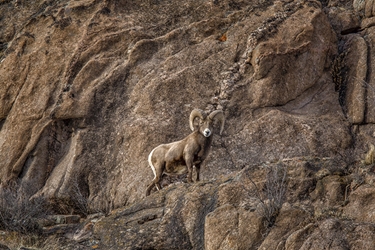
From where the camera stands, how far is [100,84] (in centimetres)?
1656

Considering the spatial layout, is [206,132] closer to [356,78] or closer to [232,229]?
[232,229]

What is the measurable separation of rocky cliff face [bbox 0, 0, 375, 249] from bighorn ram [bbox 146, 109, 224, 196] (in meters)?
1.29

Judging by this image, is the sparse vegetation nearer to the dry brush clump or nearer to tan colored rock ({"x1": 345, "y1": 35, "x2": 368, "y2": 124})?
the dry brush clump

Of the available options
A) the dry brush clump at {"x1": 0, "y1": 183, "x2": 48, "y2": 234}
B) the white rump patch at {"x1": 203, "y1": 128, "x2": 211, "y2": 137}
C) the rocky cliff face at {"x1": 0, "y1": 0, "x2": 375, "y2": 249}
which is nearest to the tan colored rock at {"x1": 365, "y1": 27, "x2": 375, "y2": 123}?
the rocky cliff face at {"x1": 0, "y1": 0, "x2": 375, "y2": 249}

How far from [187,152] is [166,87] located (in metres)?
3.59

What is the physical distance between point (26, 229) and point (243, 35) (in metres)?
7.84

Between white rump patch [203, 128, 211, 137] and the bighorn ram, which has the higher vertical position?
white rump patch [203, 128, 211, 137]

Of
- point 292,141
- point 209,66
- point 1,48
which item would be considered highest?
point 1,48

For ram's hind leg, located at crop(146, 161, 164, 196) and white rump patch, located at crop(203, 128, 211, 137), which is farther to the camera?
ram's hind leg, located at crop(146, 161, 164, 196)

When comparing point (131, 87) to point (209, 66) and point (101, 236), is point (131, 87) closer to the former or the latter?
point (209, 66)

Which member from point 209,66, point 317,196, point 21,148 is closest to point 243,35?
point 209,66

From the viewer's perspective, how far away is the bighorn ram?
13000mm

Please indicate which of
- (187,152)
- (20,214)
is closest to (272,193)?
(187,152)

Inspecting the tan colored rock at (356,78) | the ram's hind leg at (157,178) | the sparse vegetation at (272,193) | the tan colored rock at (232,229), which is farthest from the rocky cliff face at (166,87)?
the tan colored rock at (232,229)
